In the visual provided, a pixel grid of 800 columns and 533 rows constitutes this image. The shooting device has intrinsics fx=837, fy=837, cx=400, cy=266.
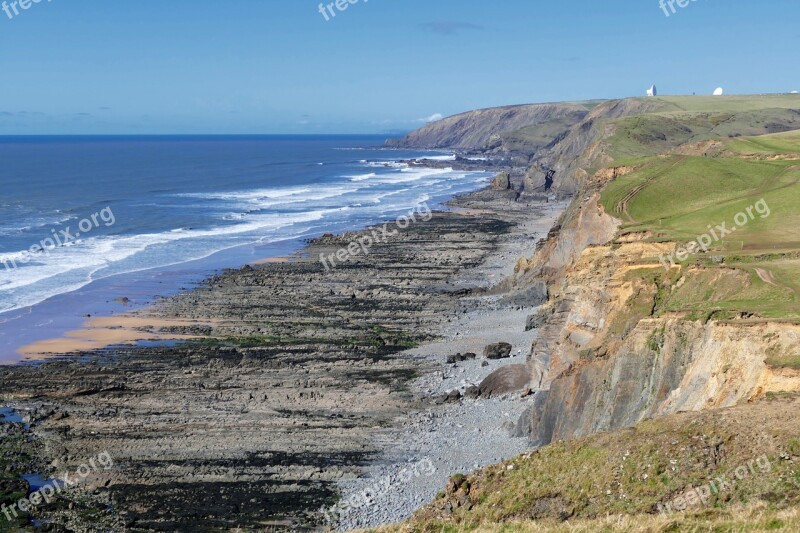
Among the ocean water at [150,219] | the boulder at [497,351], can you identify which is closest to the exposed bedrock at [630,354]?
the boulder at [497,351]

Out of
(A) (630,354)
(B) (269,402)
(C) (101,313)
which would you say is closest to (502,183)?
(C) (101,313)

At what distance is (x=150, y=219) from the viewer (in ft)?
270

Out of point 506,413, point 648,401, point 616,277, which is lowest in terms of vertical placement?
point 506,413

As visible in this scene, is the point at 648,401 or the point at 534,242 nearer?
the point at 648,401

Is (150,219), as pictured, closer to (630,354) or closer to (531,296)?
(531,296)

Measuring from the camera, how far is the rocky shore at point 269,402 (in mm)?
24797

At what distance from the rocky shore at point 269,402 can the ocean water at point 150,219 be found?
697 centimetres

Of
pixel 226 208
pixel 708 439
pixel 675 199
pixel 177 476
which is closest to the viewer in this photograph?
pixel 708 439

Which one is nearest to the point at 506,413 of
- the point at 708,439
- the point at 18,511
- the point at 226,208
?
the point at 708,439

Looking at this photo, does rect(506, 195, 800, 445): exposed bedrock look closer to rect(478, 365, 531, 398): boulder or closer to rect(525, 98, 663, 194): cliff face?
rect(478, 365, 531, 398): boulder

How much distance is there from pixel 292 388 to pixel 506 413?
911 cm

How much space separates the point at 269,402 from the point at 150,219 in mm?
54496

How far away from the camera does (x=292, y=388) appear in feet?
112

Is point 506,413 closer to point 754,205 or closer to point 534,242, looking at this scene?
point 754,205
